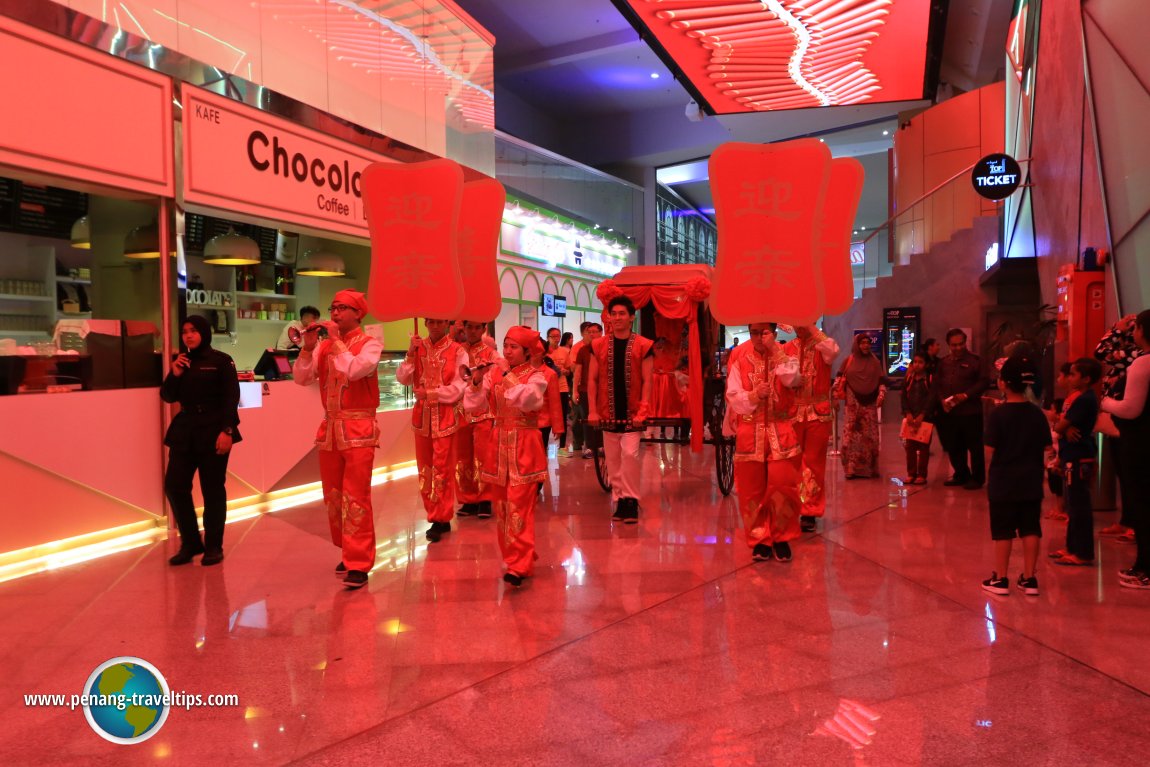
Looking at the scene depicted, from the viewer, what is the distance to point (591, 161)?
72.6ft

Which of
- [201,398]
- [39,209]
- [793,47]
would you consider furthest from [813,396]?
[793,47]

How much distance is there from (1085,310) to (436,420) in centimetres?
552

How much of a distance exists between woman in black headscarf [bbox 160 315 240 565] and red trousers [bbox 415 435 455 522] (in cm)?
128

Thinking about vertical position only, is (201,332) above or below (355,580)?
above

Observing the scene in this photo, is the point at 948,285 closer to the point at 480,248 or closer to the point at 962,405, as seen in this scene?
the point at 962,405

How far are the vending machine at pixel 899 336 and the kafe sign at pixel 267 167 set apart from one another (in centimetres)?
956

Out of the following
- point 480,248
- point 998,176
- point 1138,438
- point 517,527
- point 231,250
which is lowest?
point 517,527

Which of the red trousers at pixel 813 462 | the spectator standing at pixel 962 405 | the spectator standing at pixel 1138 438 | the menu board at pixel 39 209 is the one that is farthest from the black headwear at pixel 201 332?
the spectator standing at pixel 962 405

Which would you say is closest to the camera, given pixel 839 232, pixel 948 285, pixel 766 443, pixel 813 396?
pixel 839 232

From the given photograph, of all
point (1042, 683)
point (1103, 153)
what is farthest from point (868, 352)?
point (1042, 683)

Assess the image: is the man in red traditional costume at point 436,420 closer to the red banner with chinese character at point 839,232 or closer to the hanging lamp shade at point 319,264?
the red banner with chinese character at point 839,232

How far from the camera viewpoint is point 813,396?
5.61 metres

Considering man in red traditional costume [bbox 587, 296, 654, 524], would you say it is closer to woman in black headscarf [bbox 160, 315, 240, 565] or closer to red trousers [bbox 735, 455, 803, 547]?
red trousers [bbox 735, 455, 803, 547]

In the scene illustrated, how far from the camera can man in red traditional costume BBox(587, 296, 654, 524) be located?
6382mm
